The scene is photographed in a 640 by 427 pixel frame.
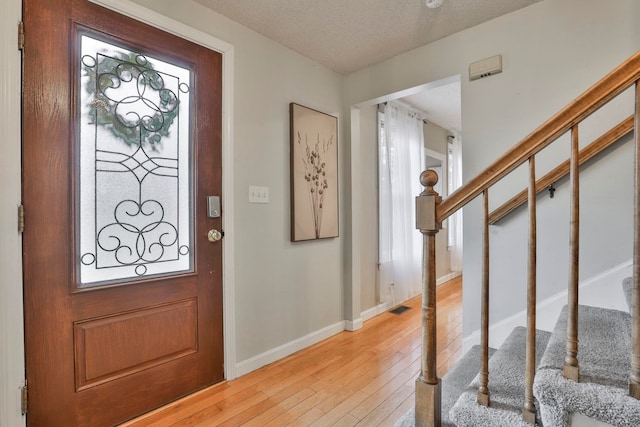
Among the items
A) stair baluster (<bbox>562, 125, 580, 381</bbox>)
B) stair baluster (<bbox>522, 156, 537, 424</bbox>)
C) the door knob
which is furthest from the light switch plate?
stair baluster (<bbox>562, 125, 580, 381</bbox>)

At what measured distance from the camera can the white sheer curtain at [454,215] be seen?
5.07 meters

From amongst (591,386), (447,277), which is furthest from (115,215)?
(447,277)

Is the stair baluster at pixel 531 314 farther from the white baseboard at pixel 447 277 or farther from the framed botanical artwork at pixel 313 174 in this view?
the white baseboard at pixel 447 277

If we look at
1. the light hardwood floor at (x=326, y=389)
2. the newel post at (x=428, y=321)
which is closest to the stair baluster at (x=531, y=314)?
the newel post at (x=428, y=321)

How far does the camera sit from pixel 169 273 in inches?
71.9

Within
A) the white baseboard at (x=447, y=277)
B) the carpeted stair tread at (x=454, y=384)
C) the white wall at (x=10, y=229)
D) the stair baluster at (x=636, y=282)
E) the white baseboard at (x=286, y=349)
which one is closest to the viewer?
the stair baluster at (x=636, y=282)

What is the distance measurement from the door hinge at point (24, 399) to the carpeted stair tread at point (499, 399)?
1788 mm

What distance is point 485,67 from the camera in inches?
82.5

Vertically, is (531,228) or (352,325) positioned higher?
(531,228)

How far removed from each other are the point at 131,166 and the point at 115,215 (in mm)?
276

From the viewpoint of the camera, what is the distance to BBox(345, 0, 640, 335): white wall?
1700mm

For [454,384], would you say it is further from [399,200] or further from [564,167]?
[399,200]

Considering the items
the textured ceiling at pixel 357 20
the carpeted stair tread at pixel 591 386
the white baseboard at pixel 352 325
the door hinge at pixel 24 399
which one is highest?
the textured ceiling at pixel 357 20

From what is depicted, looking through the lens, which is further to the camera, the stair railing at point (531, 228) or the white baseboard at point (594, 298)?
the white baseboard at point (594, 298)
